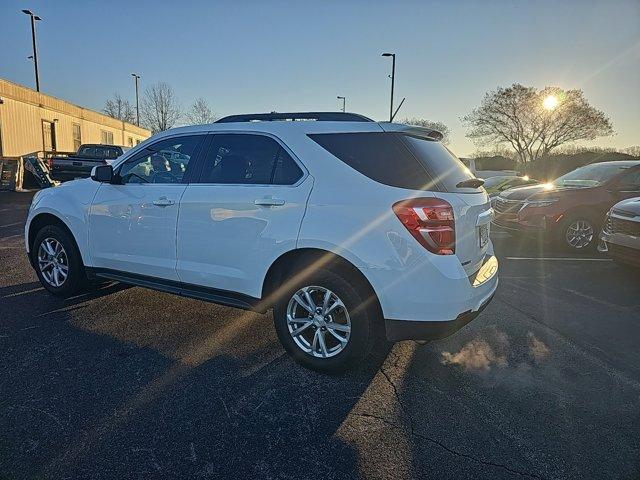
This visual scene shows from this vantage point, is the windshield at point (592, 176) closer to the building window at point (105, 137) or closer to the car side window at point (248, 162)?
the car side window at point (248, 162)

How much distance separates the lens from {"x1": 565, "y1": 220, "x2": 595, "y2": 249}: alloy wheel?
7.70 meters

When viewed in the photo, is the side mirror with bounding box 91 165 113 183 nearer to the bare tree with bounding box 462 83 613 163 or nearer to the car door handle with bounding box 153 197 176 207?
the car door handle with bounding box 153 197 176 207

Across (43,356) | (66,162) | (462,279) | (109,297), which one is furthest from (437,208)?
(66,162)

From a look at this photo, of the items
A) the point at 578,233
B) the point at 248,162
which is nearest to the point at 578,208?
the point at 578,233

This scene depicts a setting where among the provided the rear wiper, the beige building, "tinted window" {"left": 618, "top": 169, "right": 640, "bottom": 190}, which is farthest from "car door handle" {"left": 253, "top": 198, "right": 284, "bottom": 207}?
the beige building

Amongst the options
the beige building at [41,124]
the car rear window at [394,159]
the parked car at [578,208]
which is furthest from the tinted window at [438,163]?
the beige building at [41,124]

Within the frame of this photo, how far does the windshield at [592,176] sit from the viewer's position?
26.1 feet

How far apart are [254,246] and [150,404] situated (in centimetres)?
126

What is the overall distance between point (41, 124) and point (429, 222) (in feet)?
88.4

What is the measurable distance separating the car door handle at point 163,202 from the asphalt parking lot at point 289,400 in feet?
3.69

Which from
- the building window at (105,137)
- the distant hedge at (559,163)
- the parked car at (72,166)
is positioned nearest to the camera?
the parked car at (72,166)

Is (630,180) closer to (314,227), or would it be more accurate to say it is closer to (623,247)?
(623,247)

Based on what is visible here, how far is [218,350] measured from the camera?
11.3 ft

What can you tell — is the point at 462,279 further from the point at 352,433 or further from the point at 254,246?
the point at 254,246
